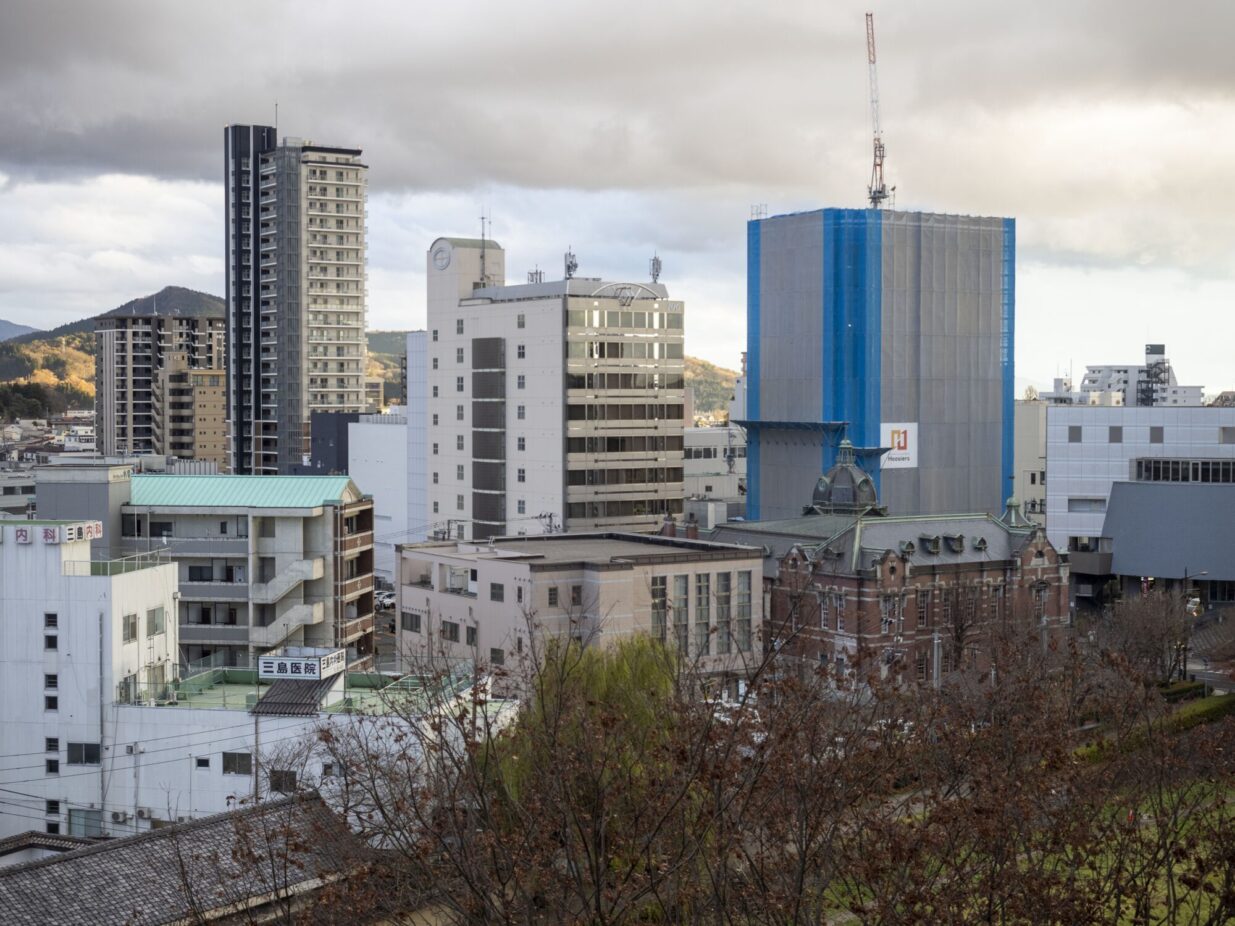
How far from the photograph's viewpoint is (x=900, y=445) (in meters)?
90.8

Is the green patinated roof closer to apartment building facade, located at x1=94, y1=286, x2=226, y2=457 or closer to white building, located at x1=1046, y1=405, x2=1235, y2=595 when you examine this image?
white building, located at x1=1046, y1=405, x2=1235, y2=595

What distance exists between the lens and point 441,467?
351ft

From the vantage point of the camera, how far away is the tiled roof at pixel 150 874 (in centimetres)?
3069

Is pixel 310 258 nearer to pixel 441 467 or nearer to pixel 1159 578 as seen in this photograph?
pixel 441 467

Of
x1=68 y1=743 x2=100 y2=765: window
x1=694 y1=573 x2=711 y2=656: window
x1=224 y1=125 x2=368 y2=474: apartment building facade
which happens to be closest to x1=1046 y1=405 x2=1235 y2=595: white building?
x1=694 y1=573 x2=711 y2=656: window

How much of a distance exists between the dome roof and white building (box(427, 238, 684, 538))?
1835cm

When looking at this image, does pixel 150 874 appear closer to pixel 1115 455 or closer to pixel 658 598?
pixel 658 598

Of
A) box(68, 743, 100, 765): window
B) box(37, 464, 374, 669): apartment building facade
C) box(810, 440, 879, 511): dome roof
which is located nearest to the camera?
box(68, 743, 100, 765): window

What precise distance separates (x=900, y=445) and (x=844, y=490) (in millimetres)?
12508

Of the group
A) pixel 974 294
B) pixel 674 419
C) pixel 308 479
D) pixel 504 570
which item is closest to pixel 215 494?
pixel 308 479

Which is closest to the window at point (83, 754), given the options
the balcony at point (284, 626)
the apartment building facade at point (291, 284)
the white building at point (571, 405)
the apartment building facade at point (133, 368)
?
the balcony at point (284, 626)

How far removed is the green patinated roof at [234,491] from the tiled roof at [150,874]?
3350 cm

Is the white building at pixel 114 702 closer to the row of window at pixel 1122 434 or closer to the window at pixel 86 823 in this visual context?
the window at pixel 86 823

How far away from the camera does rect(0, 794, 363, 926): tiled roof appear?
30.7 meters
